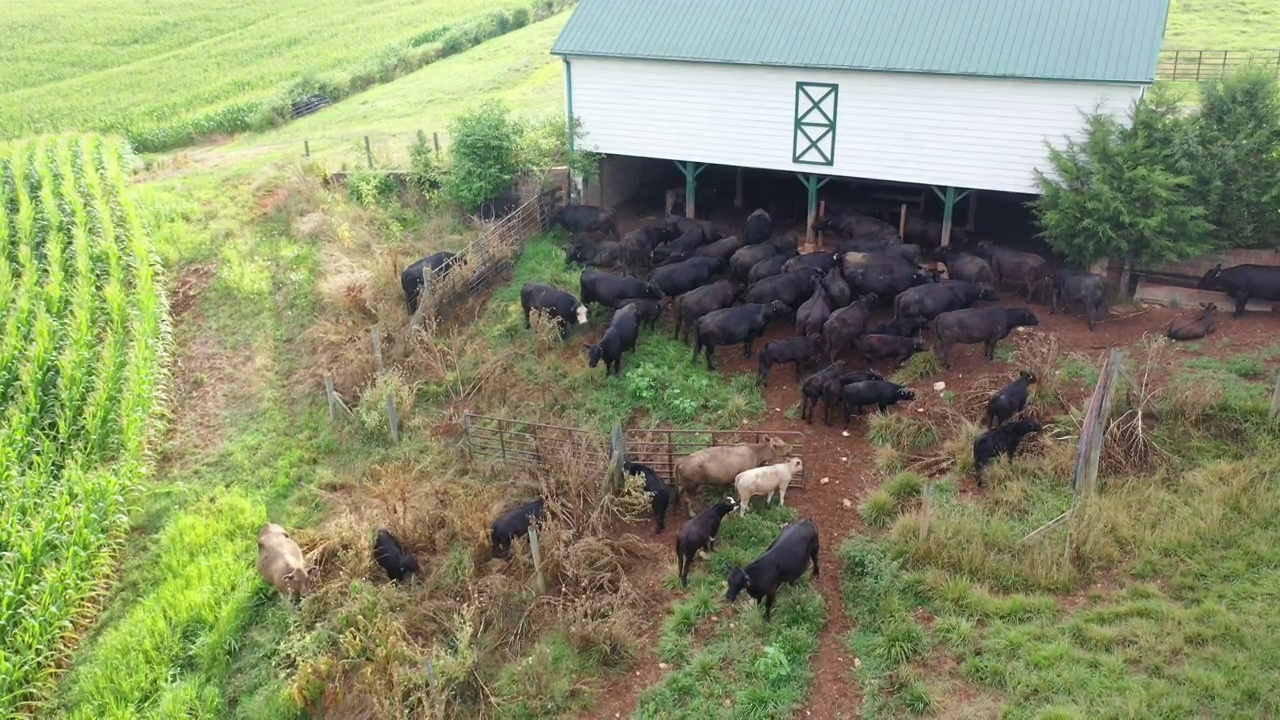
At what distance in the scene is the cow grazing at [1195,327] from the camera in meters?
14.6

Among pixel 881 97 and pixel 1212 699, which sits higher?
pixel 881 97

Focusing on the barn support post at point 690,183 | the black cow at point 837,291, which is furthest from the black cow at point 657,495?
the barn support post at point 690,183

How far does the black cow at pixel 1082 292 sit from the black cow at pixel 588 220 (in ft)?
28.1

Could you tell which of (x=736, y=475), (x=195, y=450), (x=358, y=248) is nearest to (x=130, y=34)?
(x=358, y=248)

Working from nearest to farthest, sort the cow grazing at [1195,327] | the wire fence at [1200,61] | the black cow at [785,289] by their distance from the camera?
the cow grazing at [1195,327]
the black cow at [785,289]
the wire fence at [1200,61]

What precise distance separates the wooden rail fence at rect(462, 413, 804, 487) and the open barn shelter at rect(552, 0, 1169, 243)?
7.44 meters

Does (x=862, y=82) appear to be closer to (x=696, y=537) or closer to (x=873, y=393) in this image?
(x=873, y=393)

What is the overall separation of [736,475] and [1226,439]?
5.97 metres

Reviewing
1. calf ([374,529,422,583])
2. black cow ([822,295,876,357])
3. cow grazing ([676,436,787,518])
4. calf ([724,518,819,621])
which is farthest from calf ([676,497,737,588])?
black cow ([822,295,876,357])

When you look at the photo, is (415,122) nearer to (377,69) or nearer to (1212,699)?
(377,69)

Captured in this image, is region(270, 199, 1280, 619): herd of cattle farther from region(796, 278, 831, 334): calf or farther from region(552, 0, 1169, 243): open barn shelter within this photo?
region(552, 0, 1169, 243): open barn shelter

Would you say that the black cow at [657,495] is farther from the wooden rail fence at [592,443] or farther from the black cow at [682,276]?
the black cow at [682,276]

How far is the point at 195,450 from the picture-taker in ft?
48.6

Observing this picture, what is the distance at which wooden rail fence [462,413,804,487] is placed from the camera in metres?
12.5
